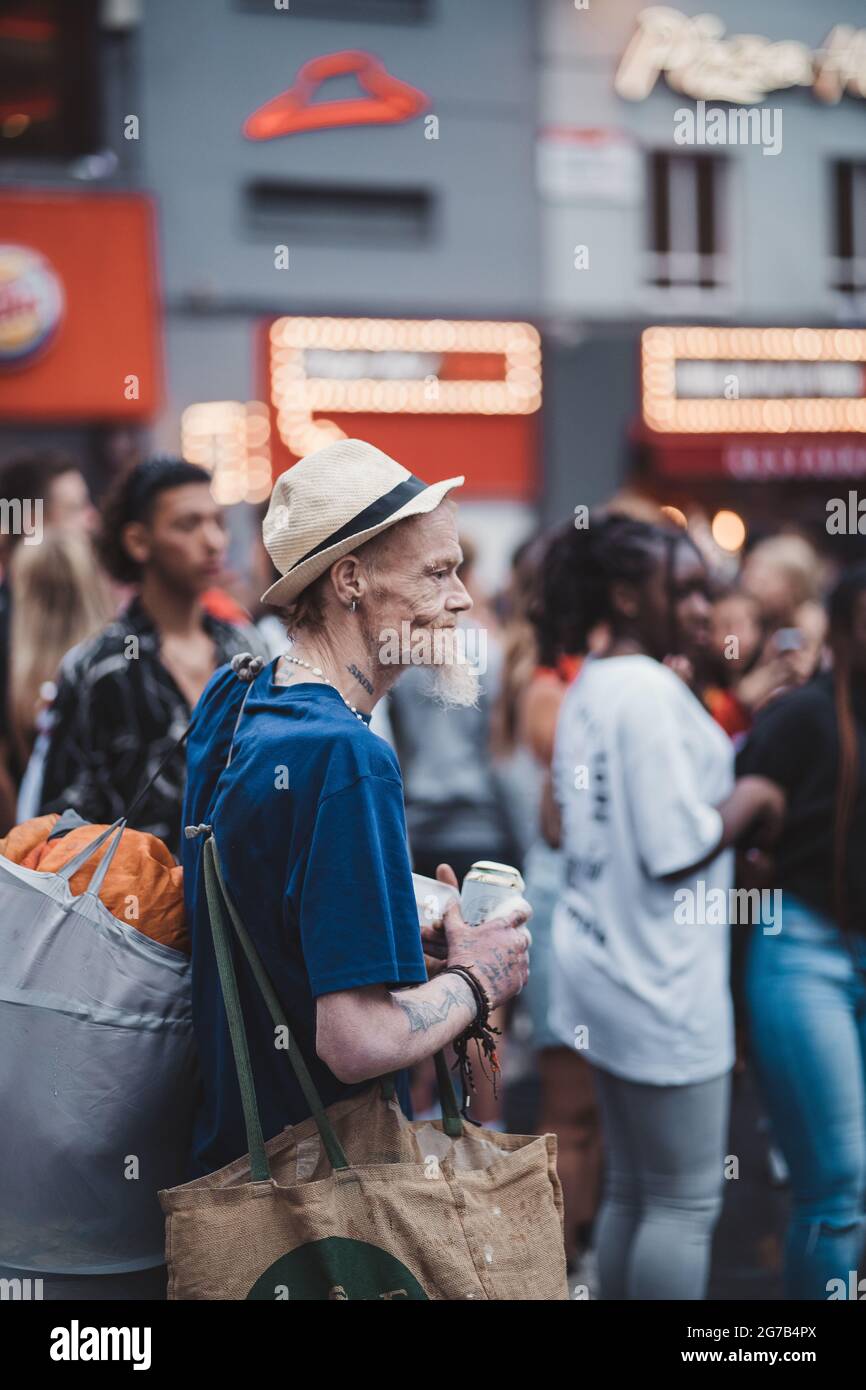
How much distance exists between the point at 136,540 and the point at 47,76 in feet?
46.4

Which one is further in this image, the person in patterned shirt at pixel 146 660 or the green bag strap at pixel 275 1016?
the person in patterned shirt at pixel 146 660

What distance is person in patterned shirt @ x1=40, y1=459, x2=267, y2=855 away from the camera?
3619mm

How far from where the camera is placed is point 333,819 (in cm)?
200

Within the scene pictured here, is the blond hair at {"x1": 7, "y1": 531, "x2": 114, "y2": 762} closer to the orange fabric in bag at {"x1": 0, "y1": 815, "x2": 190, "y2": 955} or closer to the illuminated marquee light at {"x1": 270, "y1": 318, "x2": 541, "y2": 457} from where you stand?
the orange fabric in bag at {"x1": 0, "y1": 815, "x2": 190, "y2": 955}

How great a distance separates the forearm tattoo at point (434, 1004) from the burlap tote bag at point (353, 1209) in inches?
5.2

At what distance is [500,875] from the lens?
2398 millimetres

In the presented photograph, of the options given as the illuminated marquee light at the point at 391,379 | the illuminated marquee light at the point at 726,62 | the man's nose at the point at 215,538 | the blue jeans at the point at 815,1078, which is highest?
the illuminated marquee light at the point at 726,62

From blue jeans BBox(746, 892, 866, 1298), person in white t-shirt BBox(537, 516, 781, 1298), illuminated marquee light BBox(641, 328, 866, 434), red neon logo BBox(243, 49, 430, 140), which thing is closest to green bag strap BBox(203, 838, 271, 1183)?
person in white t-shirt BBox(537, 516, 781, 1298)

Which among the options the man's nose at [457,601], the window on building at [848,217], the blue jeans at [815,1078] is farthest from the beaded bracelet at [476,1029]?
the window on building at [848,217]

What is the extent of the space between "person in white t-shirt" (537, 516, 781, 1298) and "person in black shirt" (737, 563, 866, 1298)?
0.12 meters

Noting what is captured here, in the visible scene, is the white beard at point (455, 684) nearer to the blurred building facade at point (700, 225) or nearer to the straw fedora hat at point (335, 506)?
the straw fedora hat at point (335, 506)

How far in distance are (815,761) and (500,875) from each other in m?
1.62

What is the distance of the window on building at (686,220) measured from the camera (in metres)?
18.8

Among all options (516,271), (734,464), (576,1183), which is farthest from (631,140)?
(576,1183)
